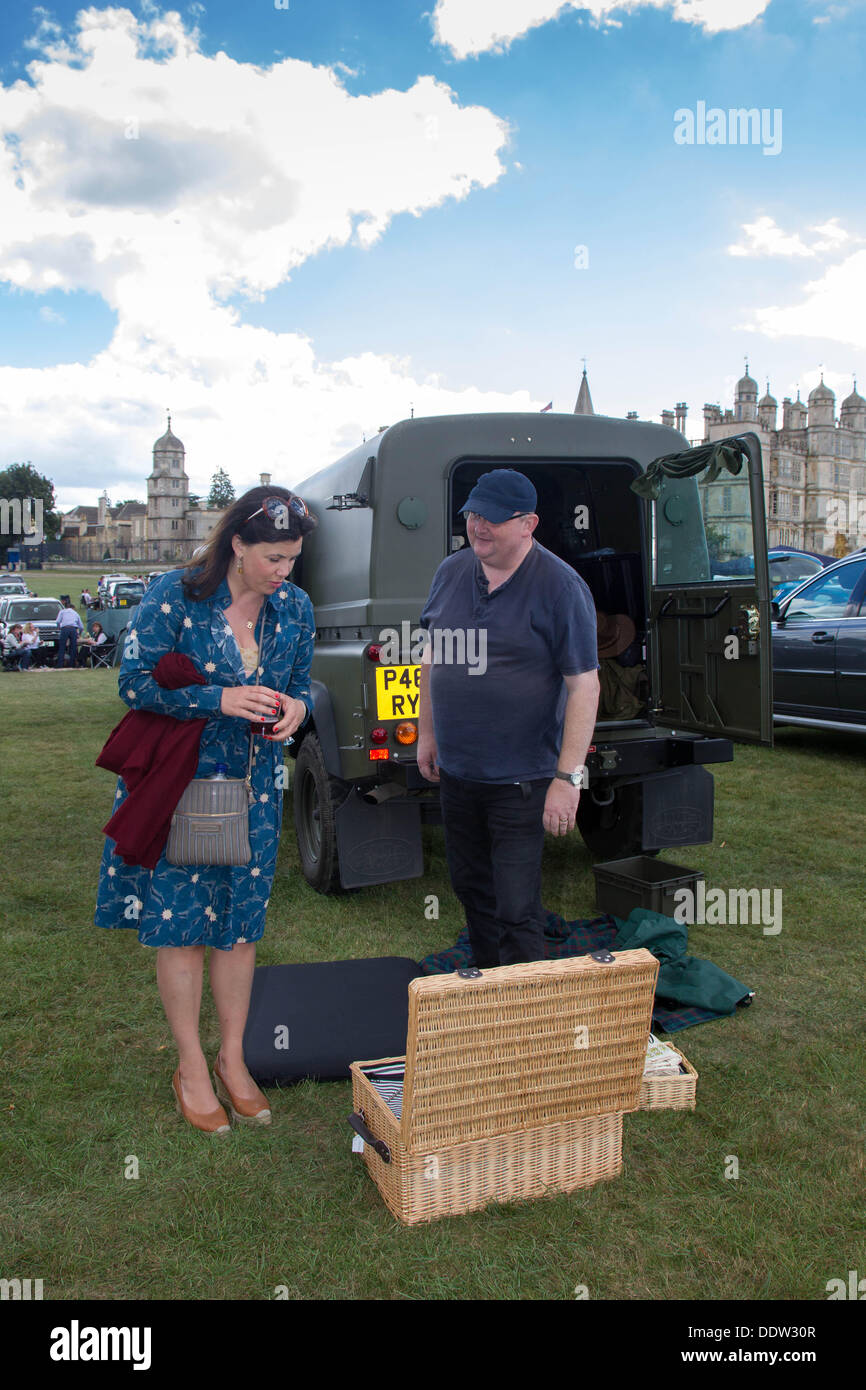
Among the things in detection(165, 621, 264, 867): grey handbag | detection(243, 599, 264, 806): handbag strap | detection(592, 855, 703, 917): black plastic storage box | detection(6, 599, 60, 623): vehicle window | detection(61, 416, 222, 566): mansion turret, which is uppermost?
detection(61, 416, 222, 566): mansion turret

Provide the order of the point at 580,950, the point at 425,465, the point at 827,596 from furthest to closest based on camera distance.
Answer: the point at 827,596
the point at 425,465
the point at 580,950

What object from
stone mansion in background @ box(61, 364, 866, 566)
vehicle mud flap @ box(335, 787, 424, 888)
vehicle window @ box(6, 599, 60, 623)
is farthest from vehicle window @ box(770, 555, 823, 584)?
stone mansion in background @ box(61, 364, 866, 566)

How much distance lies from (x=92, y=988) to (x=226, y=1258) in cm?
193

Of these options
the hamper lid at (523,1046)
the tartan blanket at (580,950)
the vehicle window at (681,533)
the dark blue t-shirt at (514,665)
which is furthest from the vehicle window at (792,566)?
the hamper lid at (523,1046)

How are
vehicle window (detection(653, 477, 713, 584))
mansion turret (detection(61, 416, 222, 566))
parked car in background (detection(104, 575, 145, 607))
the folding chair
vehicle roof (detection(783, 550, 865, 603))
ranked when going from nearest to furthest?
vehicle window (detection(653, 477, 713, 584)) < vehicle roof (detection(783, 550, 865, 603)) < the folding chair < parked car in background (detection(104, 575, 145, 607)) < mansion turret (detection(61, 416, 222, 566))

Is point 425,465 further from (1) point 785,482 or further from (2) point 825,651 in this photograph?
(1) point 785,482

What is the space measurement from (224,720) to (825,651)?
7226mm

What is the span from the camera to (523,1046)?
2.50 metres

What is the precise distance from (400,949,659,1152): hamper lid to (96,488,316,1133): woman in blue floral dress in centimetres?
83

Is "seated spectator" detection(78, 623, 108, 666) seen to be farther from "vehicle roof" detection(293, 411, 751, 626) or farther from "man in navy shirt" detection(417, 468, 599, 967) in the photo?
"man in navy shirt" detection(417, 468, 599, 967)

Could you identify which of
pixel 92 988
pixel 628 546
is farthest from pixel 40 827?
pixel 628 546

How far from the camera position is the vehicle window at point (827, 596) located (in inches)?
350

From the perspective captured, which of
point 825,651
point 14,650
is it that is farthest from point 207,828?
point 14,650

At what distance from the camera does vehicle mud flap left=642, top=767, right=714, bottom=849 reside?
532 centimetres
